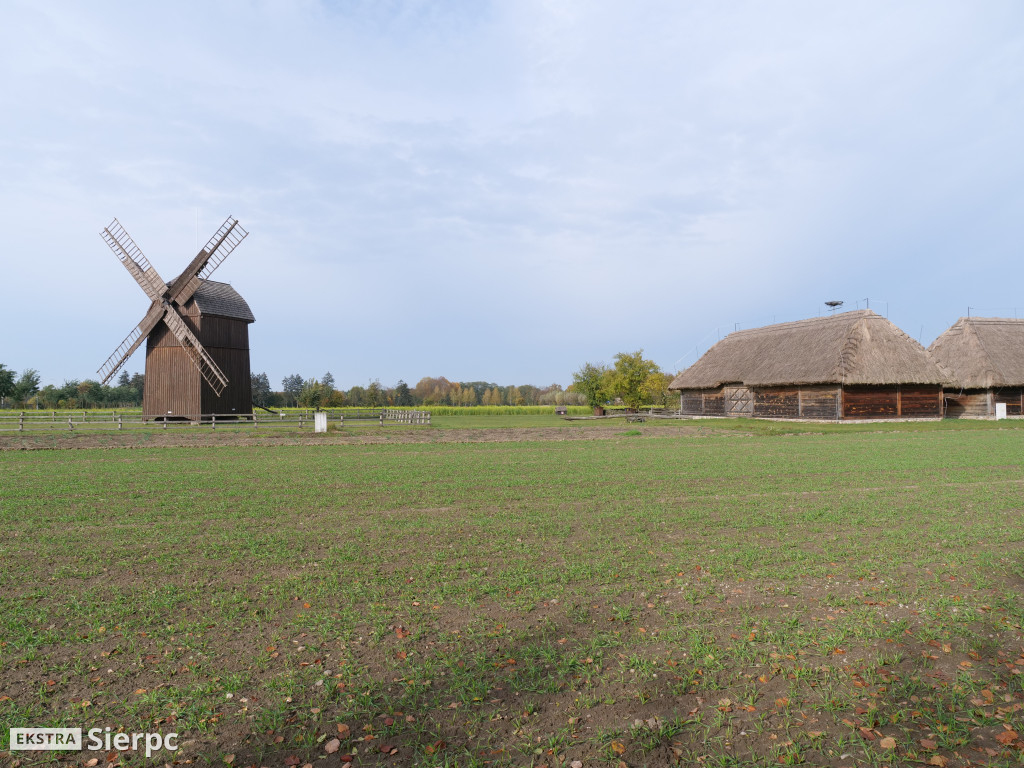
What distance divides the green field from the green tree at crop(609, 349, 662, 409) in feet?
159

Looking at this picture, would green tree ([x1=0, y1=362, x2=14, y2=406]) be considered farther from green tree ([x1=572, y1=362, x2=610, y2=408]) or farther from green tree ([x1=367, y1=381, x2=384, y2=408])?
green tree ([x1=572, y1=362, x2=610, y2=408])

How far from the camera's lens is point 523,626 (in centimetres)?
529

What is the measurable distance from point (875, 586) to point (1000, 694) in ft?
7.07

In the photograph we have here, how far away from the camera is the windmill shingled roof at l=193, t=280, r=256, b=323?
37.0 m

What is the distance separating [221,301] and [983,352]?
49997 mm

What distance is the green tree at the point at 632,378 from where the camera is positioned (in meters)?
60.2

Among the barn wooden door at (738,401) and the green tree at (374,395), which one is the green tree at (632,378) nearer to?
the barn wooden door at (738,401)

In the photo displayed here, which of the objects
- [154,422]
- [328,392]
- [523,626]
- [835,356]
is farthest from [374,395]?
[523,626]

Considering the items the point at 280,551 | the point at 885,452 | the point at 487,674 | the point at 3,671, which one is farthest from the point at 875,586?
the point at 885,452

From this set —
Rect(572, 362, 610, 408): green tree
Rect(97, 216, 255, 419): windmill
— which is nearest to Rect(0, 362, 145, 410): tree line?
Rect(97, 216, 255, 419): windmill

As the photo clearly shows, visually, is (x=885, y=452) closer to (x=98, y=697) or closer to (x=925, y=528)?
(x=925, y=528)

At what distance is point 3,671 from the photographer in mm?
4512
